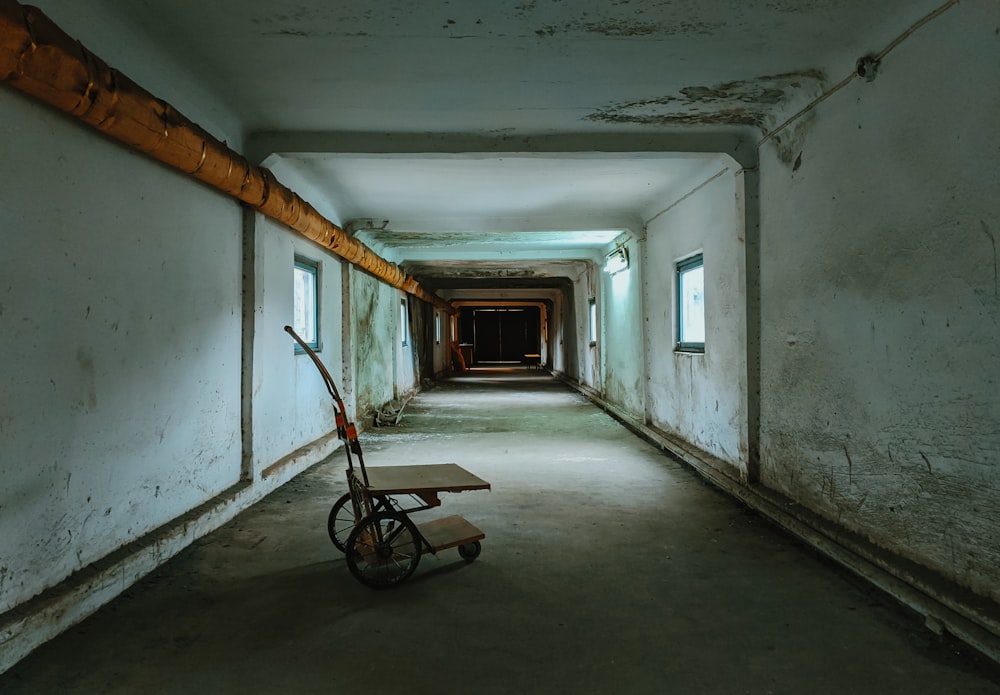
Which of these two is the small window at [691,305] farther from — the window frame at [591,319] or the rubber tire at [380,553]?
the window frame at [591,319]

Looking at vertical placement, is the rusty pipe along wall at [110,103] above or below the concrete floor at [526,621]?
above

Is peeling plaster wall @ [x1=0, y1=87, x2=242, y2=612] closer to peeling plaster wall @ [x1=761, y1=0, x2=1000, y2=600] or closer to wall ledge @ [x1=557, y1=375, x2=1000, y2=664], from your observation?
wall ledge @ [x1=557, y1=375, x2=1000, y2=664]

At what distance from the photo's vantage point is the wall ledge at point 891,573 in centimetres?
229

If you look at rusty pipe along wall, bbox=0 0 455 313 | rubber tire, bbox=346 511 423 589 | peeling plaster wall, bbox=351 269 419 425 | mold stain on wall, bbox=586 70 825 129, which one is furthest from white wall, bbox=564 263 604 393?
rubber tire, bbox=346 511 423 589

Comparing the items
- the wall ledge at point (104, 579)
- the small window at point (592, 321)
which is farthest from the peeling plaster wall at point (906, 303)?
the small window at point (592, 321)

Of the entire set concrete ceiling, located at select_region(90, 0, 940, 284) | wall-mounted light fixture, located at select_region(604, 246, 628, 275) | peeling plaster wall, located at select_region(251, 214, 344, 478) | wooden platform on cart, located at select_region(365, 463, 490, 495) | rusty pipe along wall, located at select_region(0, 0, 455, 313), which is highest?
concrete ceiling, located at select_region(90, 0, 940, 284)

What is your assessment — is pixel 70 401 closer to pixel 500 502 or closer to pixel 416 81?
pixel 416 81

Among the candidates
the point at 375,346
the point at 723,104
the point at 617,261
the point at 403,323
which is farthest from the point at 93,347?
the point at 403,323

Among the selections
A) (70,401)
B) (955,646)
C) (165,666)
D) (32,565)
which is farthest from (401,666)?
(955,646)

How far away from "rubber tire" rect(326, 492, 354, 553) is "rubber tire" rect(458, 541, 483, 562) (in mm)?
596

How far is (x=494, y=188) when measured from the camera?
6.46m

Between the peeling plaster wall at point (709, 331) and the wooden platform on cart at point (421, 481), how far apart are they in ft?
8.15

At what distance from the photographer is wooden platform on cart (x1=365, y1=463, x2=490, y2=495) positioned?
2.86 m

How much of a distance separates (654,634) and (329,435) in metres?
5.00
